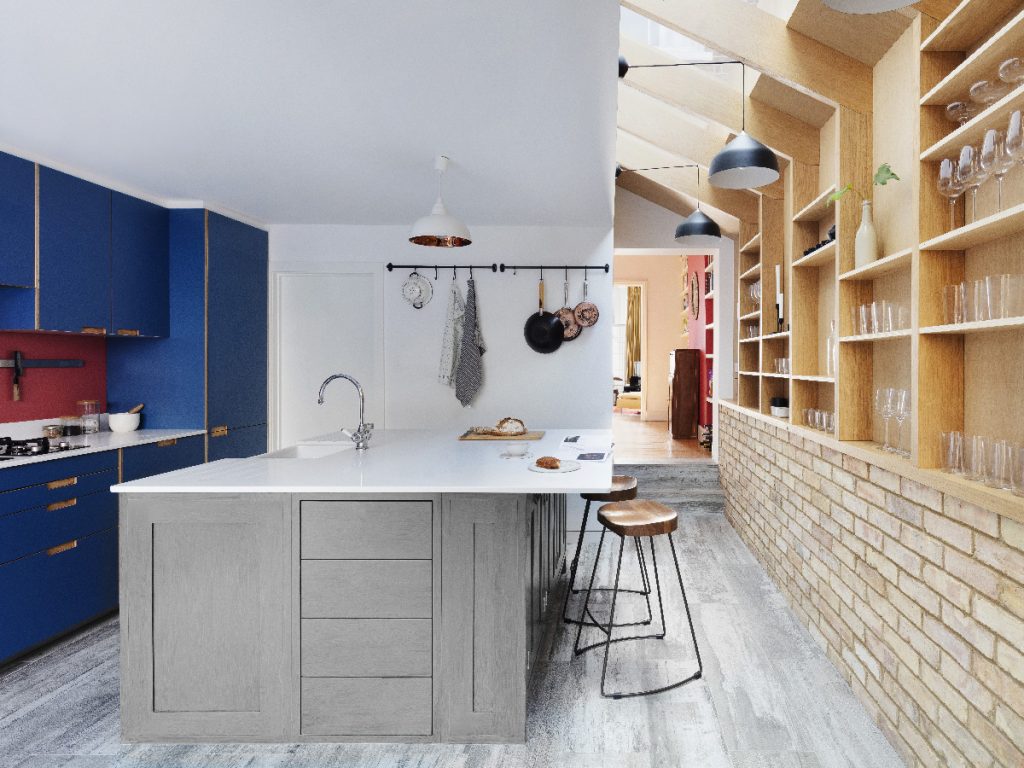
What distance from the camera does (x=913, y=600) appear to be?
6.86ft

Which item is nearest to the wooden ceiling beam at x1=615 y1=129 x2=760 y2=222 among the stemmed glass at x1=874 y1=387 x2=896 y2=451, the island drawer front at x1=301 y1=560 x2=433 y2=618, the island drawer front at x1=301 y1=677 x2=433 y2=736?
the stemmed glass at x1=874 y1=387 x2=896 y2=451

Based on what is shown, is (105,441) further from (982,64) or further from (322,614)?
(982,64)

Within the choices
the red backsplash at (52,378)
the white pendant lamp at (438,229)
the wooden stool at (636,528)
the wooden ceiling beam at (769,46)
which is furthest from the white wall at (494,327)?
the wooden stool at (636,528)

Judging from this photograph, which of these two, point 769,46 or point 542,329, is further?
point 542,329

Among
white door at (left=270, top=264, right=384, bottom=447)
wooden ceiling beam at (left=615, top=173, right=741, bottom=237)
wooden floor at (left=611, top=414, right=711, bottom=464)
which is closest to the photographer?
white door at (left=270, top=264, right=384, bottom=447)

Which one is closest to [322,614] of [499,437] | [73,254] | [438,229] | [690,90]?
[499,437]

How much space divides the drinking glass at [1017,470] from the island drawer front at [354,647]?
176 cm

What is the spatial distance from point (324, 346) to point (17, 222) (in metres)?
2.28

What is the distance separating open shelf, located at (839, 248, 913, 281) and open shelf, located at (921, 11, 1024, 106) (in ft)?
1.59

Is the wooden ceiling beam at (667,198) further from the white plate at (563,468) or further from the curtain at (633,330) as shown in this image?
the curtain at (633,330)

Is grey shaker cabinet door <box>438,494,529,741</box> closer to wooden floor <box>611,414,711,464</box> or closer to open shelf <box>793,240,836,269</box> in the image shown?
open shelf <box>793,240,836,269</box>

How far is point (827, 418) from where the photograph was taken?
336cm

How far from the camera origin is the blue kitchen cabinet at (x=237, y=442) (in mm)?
4312

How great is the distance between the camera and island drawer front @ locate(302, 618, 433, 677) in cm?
218
